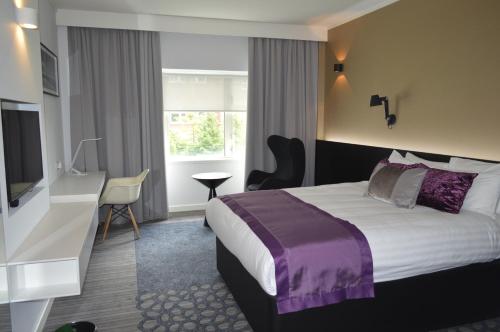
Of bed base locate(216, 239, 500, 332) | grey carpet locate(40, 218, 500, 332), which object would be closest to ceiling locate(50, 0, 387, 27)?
grey carpet locate(40, 218, 500, 332)

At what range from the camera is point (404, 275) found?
92.2 inches

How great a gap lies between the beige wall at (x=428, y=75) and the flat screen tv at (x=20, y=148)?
3475 millimetres

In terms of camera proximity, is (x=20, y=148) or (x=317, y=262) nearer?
(x=317, y=262)

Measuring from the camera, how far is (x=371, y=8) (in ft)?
14.5

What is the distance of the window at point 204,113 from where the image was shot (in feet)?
17.8

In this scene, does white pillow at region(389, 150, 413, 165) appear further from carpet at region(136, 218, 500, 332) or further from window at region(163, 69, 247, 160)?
window at region(163, 69, 247, 160)

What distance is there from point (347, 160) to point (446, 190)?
2.00 meters

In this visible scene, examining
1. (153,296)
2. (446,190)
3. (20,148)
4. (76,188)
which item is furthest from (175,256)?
(446,190)

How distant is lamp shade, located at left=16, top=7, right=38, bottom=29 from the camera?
99.8 inches

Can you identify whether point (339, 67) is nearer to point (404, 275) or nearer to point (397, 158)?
point (397, 158)

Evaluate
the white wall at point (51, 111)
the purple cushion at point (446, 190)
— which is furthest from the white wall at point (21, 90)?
the purple cushion at point (446, 190)

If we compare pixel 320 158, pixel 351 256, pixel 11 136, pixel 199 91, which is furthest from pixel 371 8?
pixel 11 136

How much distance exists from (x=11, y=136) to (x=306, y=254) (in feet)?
6.13

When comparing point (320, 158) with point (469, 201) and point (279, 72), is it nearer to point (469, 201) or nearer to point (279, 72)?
point (279, 72)
